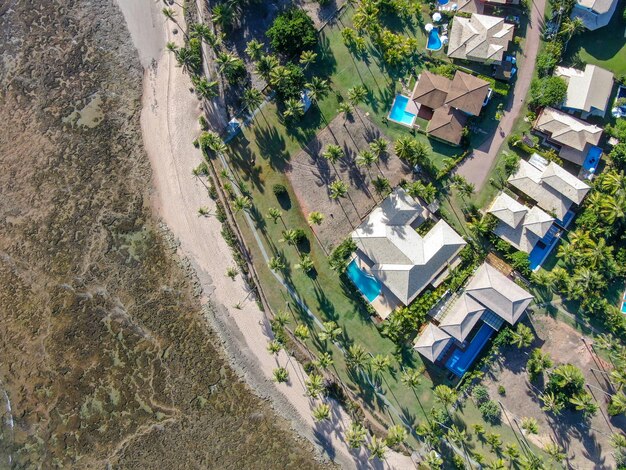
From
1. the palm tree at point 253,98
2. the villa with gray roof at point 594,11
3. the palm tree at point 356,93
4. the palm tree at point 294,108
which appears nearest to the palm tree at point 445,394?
the palm tree at point 356,93

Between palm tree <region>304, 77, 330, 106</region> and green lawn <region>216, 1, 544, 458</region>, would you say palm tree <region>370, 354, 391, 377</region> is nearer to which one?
green lawn <region>216, 1, 544, 458</region>

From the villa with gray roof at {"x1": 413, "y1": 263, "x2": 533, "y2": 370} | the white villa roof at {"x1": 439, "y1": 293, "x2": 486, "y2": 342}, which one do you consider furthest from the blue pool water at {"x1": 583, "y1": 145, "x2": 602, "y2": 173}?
the white villa roof at {"x1": 439, "y1": 293, "x2": 486, "y2": 342}

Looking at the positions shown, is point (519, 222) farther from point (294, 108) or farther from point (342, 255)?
point (294, 108)

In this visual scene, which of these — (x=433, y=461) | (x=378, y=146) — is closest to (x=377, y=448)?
(x=433, y=461)

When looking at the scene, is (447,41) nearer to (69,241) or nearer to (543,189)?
(543,189)

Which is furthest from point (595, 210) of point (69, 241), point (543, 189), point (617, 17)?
point (69, 241)

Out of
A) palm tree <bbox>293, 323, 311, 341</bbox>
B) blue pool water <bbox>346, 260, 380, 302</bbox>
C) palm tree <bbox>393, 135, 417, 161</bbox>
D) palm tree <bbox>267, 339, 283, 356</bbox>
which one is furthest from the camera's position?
blue pool water <bbox>346, 260, 380, 302</bbox>
